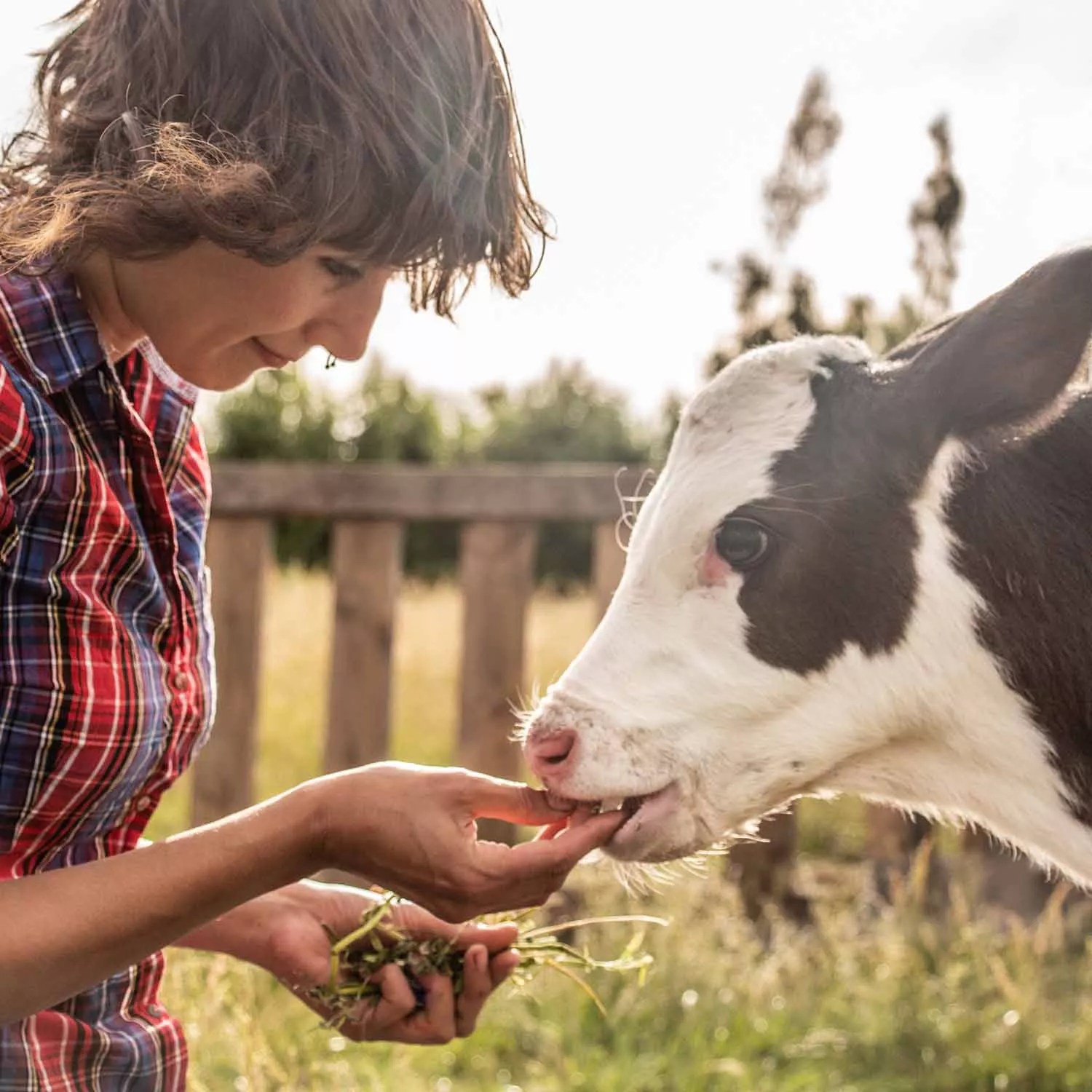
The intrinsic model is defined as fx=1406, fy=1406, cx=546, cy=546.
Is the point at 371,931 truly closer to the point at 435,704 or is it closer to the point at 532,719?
the point at 532,719

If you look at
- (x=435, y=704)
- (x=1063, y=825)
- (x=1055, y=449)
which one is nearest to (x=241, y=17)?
(x=1055, y=449)

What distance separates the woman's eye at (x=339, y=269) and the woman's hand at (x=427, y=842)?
616 millimetres

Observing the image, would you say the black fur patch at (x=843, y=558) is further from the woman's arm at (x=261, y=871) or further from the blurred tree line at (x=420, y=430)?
the blurred tree line at (x=420, y=430)

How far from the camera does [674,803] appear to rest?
1.90 metres

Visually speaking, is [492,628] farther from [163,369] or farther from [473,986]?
[163,369]

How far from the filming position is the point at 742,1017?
3.49 m

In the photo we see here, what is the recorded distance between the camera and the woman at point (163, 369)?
5.08 feet

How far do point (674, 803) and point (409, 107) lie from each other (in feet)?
3.16

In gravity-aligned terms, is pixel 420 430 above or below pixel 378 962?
above

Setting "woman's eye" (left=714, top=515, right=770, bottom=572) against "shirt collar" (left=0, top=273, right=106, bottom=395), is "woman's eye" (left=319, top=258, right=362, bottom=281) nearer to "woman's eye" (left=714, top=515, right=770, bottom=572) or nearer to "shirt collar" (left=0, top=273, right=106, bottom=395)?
"shirt collar" (left=0, top=273, right=106, bottom=395)

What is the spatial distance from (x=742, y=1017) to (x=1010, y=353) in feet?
7.19

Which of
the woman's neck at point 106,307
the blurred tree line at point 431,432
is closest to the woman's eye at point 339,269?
the woman's neck at point 106,307

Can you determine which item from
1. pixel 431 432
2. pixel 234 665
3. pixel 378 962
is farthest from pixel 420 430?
pixel 378 962

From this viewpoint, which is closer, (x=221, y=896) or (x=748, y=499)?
(x=221, y=896)
